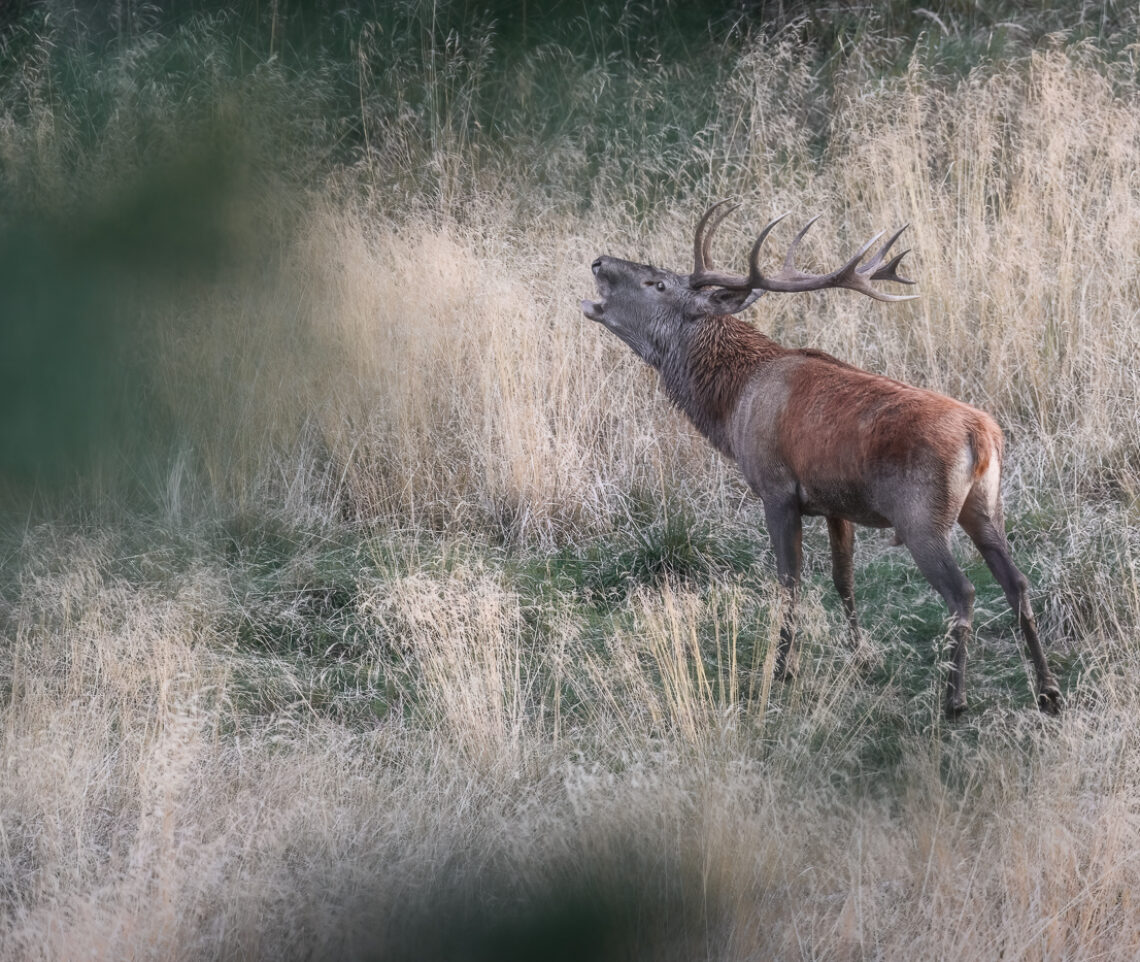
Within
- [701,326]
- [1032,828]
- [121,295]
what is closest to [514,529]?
[701,326]

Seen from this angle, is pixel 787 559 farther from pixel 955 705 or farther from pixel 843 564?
pixel 955 705

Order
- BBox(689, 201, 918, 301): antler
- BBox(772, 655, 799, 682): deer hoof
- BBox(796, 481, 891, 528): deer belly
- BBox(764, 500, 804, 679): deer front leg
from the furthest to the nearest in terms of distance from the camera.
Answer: BBox(689, 201, 918, 301): antler, BBox(764, 500, 804, 679): deer front leg, BBox(772, 655, 799, 682): deer hoof, BBox(796, 481, 891, 528): deer belly

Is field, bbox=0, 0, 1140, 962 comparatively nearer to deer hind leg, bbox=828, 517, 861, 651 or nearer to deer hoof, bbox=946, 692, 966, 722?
deer hoof, bbox=946, 692, 966, 722

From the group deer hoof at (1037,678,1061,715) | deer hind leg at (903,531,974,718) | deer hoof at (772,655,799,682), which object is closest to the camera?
deer hind leg at (903,531,974,718)

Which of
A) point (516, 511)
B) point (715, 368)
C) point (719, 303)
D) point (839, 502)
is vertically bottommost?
point (516, 511)

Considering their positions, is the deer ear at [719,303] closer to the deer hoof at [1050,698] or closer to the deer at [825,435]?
the deer at [825,435]

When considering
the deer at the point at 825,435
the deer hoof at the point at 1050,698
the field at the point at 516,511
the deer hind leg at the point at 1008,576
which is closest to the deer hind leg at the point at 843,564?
the deer at the point at 825,435

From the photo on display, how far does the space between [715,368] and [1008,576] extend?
1570 millimetres

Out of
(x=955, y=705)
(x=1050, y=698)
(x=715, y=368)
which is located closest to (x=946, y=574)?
(x=955, y=705)

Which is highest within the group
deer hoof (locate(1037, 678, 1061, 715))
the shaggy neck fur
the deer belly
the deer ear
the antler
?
the antler

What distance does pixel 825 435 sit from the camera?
4695 mm

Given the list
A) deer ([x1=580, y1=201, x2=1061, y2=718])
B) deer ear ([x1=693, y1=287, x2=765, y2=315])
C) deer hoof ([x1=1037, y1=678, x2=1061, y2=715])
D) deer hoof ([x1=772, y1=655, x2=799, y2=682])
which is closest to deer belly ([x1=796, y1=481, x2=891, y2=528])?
deer ([x1=580, y1=201, x2=1061, y2=718])

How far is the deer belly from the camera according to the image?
4.63 metres

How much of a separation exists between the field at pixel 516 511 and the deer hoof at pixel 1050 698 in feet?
0.26
